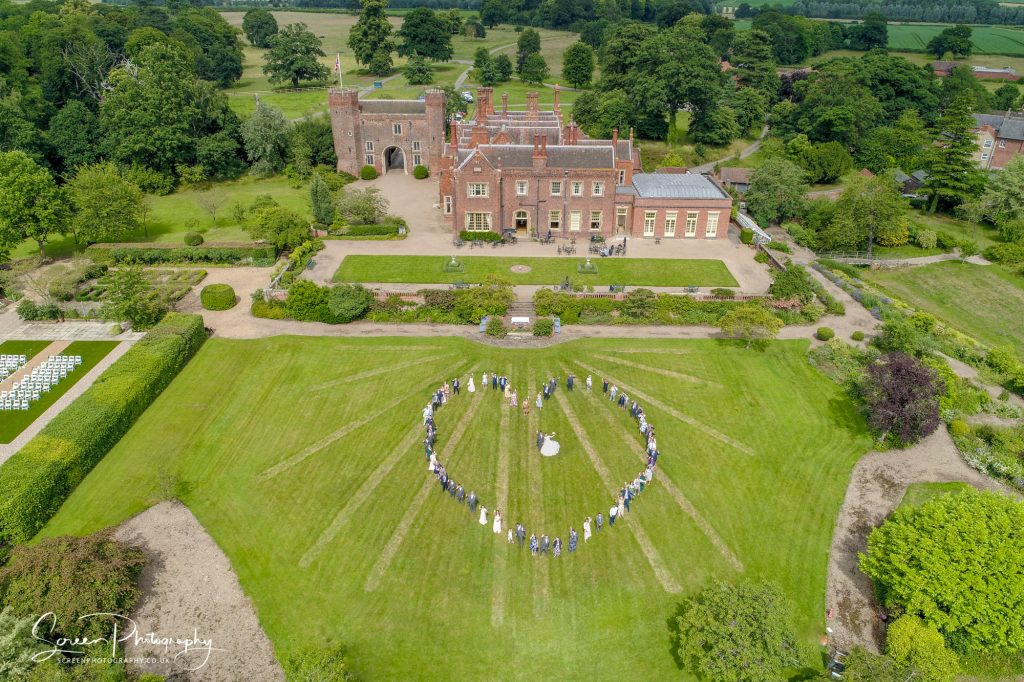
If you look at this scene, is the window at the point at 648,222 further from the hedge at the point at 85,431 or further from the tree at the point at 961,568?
the tree at the point at 961,568

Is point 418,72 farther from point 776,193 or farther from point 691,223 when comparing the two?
point 776,193

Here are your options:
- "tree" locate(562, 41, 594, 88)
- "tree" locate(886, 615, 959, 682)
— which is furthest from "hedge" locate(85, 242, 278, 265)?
"tree" locate(562, 41, 594, 88)

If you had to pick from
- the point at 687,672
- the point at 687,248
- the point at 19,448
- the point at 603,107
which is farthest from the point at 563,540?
the point at 603,107

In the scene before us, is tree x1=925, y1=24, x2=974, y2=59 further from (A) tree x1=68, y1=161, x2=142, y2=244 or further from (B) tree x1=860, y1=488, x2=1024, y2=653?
(A) tree x1=68, y1=161, x2=142, y2=244

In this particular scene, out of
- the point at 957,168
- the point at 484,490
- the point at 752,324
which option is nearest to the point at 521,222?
the point at 752,324

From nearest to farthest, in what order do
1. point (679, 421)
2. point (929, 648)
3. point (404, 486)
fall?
point (929, 648), point (404, 486), point (679, 421)

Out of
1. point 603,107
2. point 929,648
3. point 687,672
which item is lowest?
point 687,672

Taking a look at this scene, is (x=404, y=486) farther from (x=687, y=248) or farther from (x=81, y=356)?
(x=687, y=248)
